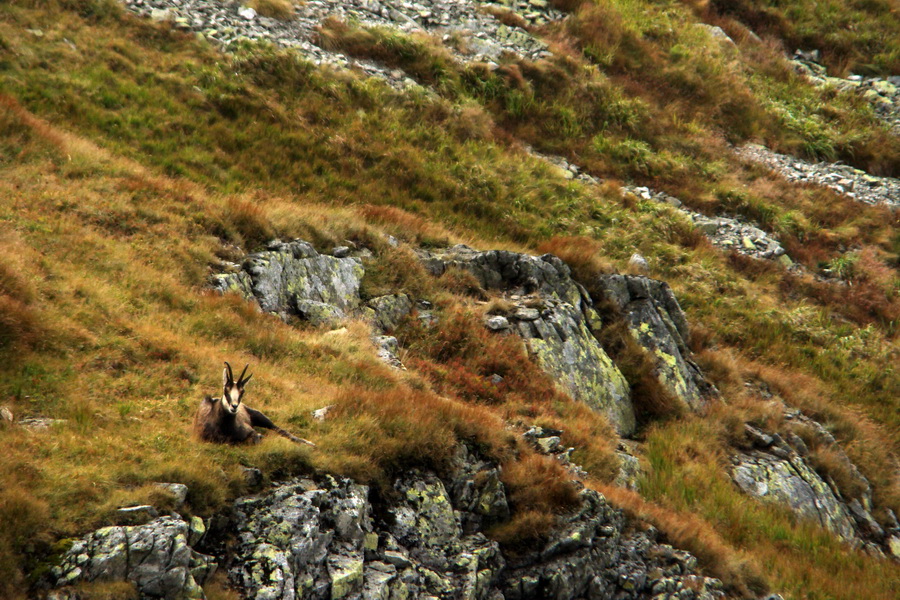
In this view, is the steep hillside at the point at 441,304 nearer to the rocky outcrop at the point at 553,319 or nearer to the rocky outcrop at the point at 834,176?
the rocky outcrop at the point at 553,319

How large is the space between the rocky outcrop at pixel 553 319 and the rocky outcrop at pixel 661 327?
2.98 feet

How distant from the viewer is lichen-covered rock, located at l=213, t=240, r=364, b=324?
13.6m

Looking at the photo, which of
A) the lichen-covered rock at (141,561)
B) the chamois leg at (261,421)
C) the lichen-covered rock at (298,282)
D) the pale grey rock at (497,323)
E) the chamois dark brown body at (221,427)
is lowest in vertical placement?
the pale grey rock at (497,323)

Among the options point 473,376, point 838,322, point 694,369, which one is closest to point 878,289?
point 838,322

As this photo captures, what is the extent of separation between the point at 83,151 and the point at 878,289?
82.3ft

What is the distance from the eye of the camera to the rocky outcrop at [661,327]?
16078mm

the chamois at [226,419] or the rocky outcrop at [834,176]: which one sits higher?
the chamois at [226,419]

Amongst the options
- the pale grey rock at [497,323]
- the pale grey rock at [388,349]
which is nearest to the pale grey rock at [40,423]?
the pale grey rock at [388,349]

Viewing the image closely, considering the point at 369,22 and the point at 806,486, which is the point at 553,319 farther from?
the point at 369,22

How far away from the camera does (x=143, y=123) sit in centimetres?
1862

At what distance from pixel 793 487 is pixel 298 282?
11.5 m

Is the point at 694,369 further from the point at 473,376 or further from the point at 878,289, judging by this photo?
the point at 878,289

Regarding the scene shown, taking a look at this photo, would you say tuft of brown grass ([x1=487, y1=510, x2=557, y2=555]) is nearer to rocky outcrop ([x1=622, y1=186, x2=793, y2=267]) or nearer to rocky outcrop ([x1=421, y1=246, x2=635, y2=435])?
rocky outcrop ([x1=421, y1=246, x2=635, y2=435])

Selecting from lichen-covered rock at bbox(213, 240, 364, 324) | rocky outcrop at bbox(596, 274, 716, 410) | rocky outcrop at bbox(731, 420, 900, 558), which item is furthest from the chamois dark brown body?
rocky outcrop at bbox(596, 274, 716, 410)
